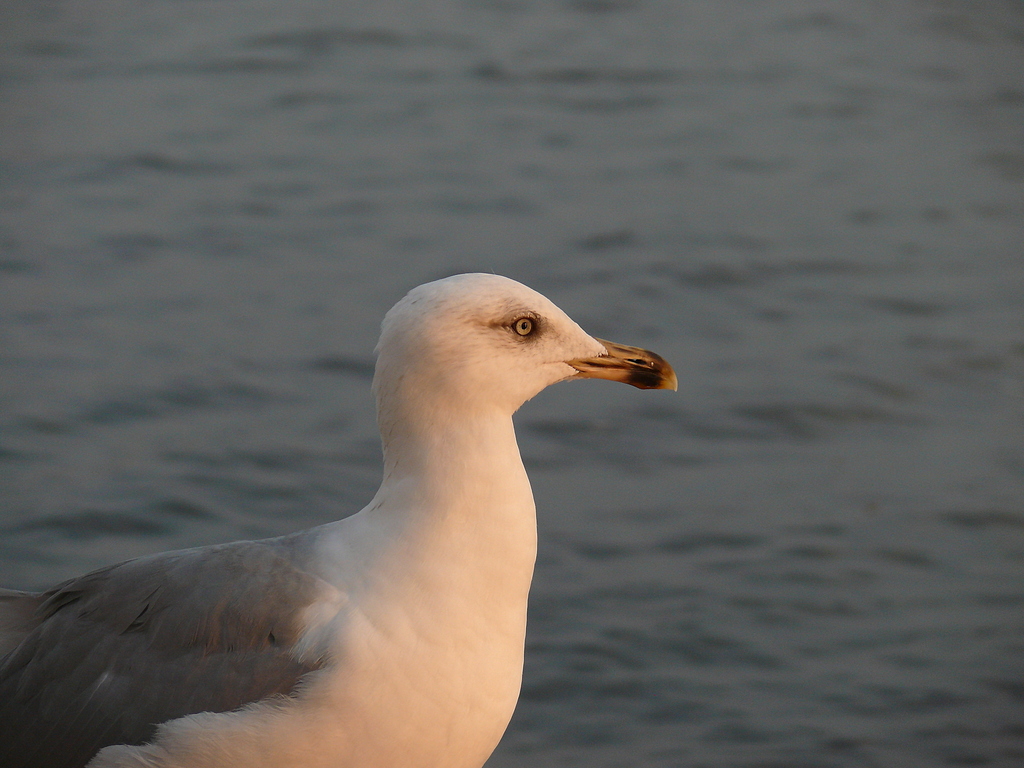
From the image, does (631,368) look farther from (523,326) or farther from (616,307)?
(616,307)

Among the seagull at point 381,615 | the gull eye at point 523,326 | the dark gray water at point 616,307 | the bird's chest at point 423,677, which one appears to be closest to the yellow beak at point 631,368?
the seagull at point 381,615

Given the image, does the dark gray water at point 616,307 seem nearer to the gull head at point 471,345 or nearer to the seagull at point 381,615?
the seagull at point 381,615

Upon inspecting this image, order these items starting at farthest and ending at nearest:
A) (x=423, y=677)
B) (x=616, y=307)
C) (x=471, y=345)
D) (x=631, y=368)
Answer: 1. (x=616, y=307)
2. (x=631, y=368)
3. (x=471, y=345)
4. (x=423, y=677)

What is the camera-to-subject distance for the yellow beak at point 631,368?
3.64 meters

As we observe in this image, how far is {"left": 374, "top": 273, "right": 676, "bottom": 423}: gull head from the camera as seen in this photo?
11.0ft

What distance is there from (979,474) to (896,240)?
2.48m

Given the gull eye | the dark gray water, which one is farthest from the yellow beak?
the dark gray water

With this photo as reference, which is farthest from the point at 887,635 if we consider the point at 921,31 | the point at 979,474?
the point at 921,31

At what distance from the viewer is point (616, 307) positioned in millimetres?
7781

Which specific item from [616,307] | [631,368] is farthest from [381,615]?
[616,307]

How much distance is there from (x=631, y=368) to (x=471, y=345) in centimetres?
52

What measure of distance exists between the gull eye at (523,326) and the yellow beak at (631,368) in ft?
0.75

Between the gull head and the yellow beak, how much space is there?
0.14 meters

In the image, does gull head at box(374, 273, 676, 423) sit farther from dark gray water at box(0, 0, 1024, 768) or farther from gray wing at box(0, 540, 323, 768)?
dark gray water at box(0, 0, 1024, 768)
